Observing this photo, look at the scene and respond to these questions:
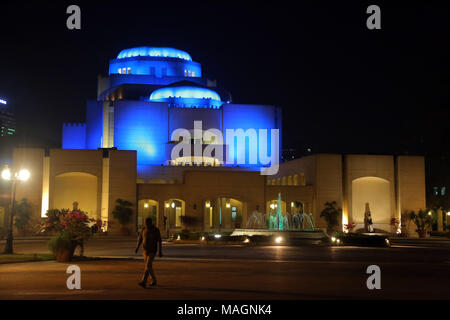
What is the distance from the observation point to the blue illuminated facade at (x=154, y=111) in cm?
5619

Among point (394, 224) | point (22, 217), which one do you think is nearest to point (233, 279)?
point (22, 217)

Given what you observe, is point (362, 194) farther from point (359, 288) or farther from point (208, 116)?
point (359, 288)

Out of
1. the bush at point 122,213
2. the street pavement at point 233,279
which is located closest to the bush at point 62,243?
the street pavement at point 233,279

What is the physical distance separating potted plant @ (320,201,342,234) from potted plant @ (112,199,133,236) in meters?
14.0

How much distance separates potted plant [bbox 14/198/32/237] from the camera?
37.8 meters

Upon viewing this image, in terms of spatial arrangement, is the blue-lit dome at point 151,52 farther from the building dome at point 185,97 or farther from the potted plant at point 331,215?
the potted plant at point 331,215

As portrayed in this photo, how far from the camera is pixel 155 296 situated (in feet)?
32.0

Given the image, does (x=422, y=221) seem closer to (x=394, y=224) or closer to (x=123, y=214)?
(x=394, y=224)

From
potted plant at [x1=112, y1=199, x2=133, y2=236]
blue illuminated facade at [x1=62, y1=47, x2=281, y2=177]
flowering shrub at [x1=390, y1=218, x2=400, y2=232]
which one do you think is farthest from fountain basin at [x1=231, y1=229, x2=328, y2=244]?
blue illuminated facade at [x1=62, y1=47, x2=281, y2=177]

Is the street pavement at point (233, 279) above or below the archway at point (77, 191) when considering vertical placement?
below

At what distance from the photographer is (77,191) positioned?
4225cm

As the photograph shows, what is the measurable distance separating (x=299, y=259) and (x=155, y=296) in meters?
8.70

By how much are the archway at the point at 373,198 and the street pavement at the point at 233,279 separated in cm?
2757
